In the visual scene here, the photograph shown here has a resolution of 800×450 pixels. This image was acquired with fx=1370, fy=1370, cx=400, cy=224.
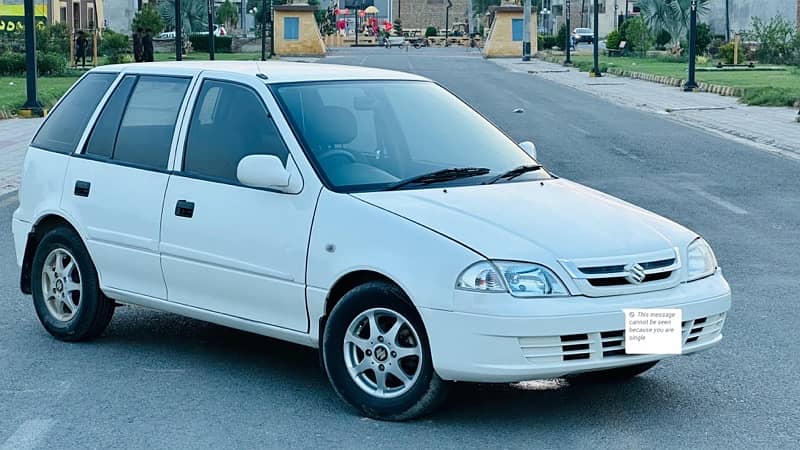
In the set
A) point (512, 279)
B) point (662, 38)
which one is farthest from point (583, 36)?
point (512, 279)

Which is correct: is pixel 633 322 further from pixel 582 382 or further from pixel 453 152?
pixel 453 152

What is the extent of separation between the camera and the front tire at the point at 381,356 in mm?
6008

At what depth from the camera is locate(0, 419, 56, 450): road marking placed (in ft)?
19.1

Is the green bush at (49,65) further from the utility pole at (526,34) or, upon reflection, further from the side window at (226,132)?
the utility pole at (526,34)

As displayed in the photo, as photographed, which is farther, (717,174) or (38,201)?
(717,174)

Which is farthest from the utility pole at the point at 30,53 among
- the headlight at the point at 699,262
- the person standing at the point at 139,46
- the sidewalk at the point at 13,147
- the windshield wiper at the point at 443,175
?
the headlight at the point at 699,262

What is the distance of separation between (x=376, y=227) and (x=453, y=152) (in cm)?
118

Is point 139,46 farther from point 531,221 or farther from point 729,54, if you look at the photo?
point 531,221

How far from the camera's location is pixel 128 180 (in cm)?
748

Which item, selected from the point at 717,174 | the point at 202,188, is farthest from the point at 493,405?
the point at 717,174

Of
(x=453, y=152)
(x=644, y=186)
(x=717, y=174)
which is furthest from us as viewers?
(x=717, y=174)

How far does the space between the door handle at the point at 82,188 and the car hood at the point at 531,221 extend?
201 cm

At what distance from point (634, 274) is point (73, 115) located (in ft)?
12.2

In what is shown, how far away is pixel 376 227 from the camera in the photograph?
6148mm
